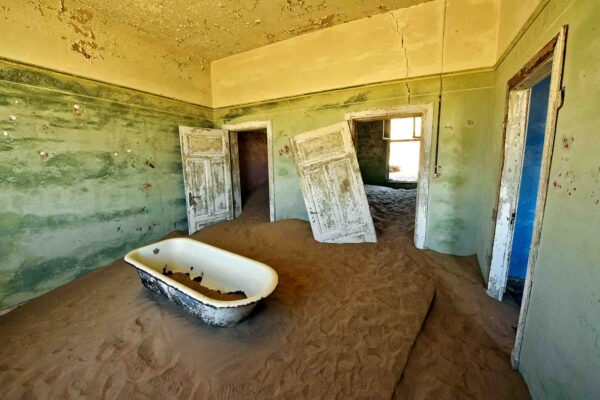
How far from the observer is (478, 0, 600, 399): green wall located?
110cm

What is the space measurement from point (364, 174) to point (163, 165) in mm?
6364

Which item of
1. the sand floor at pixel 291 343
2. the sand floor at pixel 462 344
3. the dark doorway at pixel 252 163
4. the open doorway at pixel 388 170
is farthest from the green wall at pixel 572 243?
the dark doorway at pixel 252 163

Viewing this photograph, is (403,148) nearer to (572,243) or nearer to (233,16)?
(233,16)

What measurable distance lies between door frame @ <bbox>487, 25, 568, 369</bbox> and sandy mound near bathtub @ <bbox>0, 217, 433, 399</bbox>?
695mm

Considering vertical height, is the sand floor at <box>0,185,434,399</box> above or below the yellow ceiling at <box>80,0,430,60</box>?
below

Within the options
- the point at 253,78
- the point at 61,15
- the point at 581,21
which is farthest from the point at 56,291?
the point at 581,21

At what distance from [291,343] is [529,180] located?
10.5 feet

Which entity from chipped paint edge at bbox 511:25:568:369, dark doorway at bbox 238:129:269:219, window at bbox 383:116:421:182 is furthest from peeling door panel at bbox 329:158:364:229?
window at bbox 383:116:421:182

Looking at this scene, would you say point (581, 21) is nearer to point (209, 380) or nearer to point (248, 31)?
point (209, 380)

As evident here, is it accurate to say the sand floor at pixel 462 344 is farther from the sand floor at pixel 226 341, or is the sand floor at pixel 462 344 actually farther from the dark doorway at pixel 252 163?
the dark doorway at pixel 252 163

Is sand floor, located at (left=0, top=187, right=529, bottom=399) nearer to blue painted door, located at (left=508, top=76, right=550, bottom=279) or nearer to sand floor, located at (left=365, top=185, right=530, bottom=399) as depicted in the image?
sand floor, located at (left=365, top=185, right=530, bottom=399)

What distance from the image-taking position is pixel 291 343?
2.01 metres

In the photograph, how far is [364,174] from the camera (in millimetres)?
8562

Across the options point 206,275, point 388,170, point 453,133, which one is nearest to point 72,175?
point 206,275
